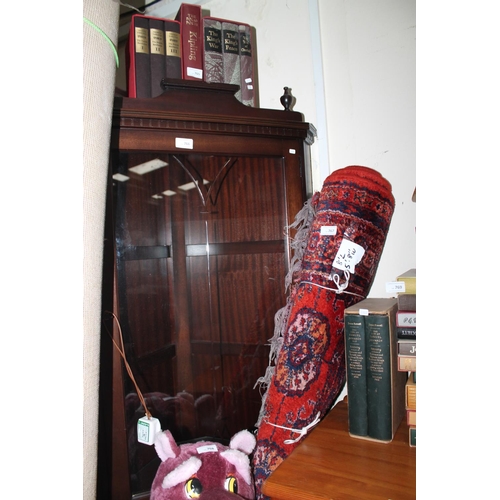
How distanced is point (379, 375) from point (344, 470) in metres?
0.20

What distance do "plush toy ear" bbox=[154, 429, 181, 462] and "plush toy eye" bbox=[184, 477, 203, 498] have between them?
0.24ft

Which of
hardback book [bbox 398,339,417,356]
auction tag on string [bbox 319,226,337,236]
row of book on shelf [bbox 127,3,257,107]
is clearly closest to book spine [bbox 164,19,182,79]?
row of book on shelf [bbox 127,3,257,107]

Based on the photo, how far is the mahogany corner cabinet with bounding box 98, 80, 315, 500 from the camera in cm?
89

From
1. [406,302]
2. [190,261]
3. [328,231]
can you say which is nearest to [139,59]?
[190,261]

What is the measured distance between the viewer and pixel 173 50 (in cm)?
104

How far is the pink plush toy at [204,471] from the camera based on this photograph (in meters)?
0.78

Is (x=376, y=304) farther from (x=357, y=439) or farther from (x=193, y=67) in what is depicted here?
(x=193, y=67)

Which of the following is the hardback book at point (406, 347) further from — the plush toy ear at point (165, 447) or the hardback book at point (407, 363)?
the plush toy ear at point (165, 447)

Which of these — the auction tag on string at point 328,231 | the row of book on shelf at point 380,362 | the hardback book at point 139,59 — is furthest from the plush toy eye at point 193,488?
the hardback book at point 139,59

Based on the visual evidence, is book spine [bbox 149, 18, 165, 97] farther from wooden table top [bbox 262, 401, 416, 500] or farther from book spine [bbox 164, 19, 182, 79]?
wooden table top [bbox 262, 401, 416, 500]
